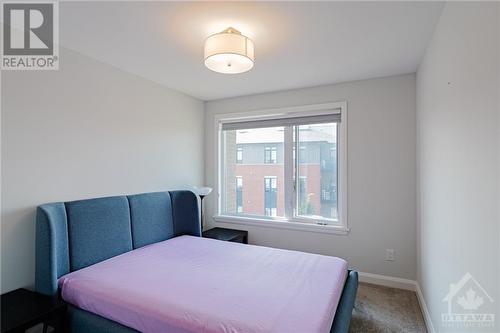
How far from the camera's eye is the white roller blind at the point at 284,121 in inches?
127

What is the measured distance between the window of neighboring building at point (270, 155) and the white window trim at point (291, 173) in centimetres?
19

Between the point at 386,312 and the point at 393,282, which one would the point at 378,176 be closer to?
the point at 393,282

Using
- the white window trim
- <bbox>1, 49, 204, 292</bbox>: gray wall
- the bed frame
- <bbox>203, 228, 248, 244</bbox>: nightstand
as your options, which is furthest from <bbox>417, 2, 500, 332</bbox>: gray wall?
<bbox>1, 49, 204, 292</bbox>: gray wall

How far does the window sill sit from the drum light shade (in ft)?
7.24

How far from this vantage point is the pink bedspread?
1.39 metres

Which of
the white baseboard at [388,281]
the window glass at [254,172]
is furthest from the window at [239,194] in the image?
the white baseboard at [388,281]

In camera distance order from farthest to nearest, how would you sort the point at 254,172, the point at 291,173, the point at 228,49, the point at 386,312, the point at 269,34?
the point at 254,172 < the point at 291,173 < the point at 386,312 < the point at 269,34 < the point at 228,49

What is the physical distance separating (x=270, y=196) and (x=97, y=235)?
219 cm

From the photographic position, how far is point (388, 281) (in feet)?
9.46

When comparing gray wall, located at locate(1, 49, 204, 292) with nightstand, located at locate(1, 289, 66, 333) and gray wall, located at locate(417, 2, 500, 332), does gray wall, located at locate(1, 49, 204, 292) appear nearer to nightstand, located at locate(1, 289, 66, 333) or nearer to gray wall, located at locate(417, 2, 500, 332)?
nightstand, located at locate(1, 289, 66, 333)

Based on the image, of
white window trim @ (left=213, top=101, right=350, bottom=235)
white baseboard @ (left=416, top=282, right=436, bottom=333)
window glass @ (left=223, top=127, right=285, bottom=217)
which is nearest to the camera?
white baseboard @ (left=416, top=282, right=436, bottom=333)

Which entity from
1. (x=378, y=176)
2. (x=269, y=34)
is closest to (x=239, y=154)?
(x=378, y=176)

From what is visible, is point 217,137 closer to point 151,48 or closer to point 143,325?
point 151,48

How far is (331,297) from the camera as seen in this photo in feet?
5.32
